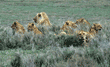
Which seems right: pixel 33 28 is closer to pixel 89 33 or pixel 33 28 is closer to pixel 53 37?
pixel 53 37

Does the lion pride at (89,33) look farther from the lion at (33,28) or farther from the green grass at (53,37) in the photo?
the lion at (33,28)

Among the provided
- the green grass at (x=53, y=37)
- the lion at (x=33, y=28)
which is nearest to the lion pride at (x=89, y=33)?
the green grass at (x=53, y=37)

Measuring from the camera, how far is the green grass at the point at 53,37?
4422 mm

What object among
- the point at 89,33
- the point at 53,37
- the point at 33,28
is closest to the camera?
the point at 53,37

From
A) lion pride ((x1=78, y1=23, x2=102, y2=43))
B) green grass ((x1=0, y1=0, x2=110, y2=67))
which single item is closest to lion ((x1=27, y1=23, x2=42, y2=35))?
green grass ((x1=0, y1=0, x2=110, y2=67))

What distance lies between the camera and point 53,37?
679cm

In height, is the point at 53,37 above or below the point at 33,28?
below

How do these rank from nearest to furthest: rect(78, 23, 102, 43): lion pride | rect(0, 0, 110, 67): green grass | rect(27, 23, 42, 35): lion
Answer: rect(0, 0, 110, 67): green grass → rect(78, 23, 102, 43): lion pride → rect(27, 23, 42, 35): lion

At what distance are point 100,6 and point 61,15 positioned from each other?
4810 mm

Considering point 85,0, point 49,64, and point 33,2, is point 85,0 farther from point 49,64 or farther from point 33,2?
point 49,64

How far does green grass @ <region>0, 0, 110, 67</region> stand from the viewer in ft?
14.5

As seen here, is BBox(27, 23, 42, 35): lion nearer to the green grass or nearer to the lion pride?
the green grass

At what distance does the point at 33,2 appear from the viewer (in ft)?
54.4

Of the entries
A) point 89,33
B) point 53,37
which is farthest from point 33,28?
point 89,33
